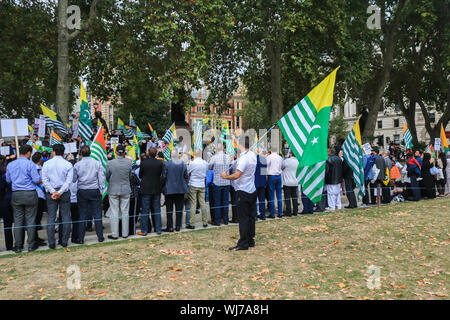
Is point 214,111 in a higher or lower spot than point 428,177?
higher

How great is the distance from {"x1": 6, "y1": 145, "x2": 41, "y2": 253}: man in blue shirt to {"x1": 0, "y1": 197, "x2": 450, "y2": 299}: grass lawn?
20.4 inches

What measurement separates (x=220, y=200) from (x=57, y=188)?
4310mm

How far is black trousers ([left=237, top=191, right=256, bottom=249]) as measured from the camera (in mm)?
8180

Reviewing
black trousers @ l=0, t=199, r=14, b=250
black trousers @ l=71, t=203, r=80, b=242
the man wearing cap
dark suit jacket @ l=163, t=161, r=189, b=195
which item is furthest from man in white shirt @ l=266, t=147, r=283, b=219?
black trousers @ l=0, t=199, r=14, b=250

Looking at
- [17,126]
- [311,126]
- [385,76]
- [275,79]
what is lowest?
[311,126]

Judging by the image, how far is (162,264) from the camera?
743 centimetres

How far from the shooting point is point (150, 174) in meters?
9.93

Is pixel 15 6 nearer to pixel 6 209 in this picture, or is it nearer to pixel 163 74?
pixel 163 74

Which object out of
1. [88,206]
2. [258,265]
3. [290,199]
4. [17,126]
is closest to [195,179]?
[88,206]

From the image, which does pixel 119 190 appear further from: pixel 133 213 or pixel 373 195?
pixel 373 195

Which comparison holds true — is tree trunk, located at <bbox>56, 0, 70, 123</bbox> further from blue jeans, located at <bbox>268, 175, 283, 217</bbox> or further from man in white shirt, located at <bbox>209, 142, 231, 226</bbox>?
blue jeans, located at <bbox>268, 175, 283, 217</bbox>

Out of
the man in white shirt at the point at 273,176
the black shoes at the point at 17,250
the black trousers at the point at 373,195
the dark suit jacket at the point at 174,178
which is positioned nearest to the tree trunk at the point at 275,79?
the black trousers at the point at 373,195

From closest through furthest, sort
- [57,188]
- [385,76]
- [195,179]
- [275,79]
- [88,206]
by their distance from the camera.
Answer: [57,188] → [88,206] → [195,179] → [275,79] → [385,76]
